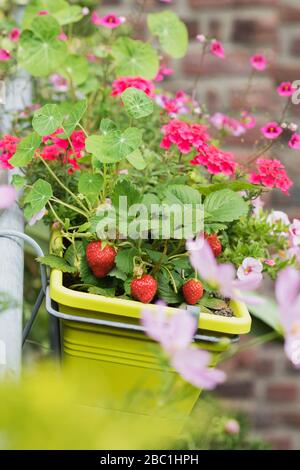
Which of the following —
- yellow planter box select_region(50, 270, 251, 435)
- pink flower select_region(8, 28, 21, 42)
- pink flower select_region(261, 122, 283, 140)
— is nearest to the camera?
yellow planter box select_region(50, 270, 251, 435)

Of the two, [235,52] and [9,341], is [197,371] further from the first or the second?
[235,52]

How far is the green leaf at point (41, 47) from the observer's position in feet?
3.54

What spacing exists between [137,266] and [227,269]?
1.30 feet

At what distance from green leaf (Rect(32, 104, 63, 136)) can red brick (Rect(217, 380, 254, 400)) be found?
1.30m

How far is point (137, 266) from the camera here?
2.42 ft

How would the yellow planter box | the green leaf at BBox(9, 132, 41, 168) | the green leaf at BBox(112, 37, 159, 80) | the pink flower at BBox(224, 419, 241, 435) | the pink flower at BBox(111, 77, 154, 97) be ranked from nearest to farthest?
the yellow planter box → the green leaf at BBox(9, 132, 41, 168) → the pink flower at BBox(111, 77, 154, 97) → the green leaf at BBox(112, 37, 159, 80) → the pink flower at BBox(224, 419, 241, 435)

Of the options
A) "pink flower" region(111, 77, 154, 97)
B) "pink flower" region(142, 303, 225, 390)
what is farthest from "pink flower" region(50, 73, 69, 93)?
"pink flower" region(142, 303, 225, 390)

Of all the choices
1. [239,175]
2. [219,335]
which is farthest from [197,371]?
[239,175]

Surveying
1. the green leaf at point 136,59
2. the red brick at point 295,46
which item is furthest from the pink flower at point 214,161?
the red brick at point 295,46

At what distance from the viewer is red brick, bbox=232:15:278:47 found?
171cm

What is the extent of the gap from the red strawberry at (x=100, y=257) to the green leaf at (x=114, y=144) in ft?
0.32

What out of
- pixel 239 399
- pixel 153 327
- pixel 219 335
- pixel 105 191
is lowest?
pixel 239 399

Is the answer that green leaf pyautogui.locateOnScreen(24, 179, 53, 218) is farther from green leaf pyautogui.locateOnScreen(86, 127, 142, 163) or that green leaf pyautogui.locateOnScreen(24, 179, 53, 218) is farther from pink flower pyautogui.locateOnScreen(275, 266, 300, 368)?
pink flower pyautogui.locateOnScreen(275, 266, 300, 368)

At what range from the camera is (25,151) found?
31.6 inches
